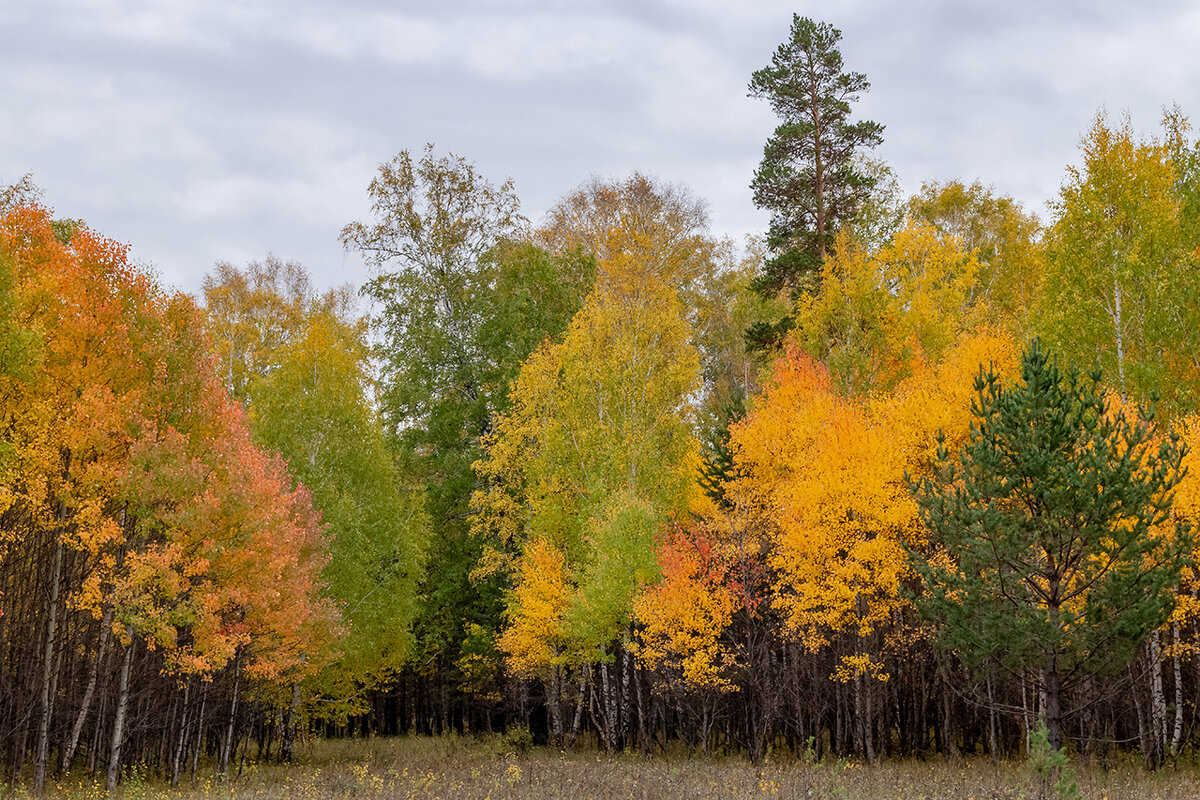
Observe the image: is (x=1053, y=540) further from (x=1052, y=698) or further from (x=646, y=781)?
(x=646, y=781)

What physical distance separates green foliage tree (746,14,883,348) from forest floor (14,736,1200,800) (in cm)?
1598

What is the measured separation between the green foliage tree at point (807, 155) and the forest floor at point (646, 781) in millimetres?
15978

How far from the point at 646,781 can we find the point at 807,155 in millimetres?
23328

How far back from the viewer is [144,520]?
17.7m

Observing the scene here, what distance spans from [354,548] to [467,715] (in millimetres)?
19252

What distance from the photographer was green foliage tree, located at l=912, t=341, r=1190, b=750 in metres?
14.3

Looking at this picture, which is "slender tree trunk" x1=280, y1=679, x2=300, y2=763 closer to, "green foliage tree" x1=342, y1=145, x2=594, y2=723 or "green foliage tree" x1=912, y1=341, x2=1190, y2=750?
"green foliage tree" x1=342, y1=145, x2=594, y2=723

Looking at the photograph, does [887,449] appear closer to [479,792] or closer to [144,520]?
[479,792]

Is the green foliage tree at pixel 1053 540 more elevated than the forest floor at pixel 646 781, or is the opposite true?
the green foliage tree at pixel 1053 540

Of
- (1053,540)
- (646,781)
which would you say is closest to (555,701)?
(646,781)

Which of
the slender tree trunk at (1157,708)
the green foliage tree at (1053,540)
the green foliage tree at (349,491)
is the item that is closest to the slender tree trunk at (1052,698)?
the green foliage tree at (1053,540)

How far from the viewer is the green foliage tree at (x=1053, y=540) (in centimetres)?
1429

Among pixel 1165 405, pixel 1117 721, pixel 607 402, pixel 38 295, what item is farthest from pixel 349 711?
pixel 1165 405

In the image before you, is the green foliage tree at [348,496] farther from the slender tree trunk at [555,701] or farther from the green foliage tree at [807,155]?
the green foliage tree at [807,155]
